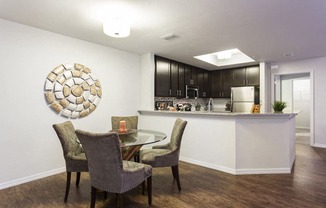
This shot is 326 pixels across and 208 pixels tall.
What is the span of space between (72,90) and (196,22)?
7.62 ft

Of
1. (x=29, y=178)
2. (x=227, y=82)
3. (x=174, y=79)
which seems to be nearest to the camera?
(x=29, y=178)

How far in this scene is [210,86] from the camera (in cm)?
655

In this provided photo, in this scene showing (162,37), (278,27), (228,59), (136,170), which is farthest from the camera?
(228,59)

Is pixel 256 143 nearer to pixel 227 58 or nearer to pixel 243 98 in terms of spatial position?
pixel 243 98

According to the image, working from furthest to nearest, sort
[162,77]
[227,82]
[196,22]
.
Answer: [227,82] → [162,77] → [196,22]

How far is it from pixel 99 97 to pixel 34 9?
175 centimetres

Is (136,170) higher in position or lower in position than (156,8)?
lower

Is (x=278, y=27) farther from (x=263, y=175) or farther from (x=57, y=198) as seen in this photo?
(x=57, y=198)

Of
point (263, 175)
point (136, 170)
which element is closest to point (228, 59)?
point (263, 175)

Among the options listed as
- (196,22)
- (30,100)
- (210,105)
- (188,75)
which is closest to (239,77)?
(210,105)

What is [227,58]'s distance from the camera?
5527mm

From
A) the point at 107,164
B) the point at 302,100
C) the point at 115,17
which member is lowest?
the point at 107,164

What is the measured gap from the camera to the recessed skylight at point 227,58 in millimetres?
5234

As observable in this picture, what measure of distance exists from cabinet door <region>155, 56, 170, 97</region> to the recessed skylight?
1.00 meters
